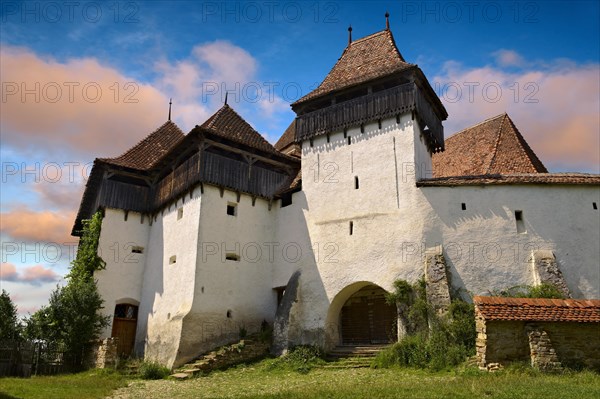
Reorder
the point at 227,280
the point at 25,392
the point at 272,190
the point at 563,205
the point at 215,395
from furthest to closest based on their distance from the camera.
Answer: the point at 272,190
the point at 227,280
the point at 563,205
the point at 25,392
the point at 215,395

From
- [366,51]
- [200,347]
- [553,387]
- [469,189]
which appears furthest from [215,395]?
[366,51]

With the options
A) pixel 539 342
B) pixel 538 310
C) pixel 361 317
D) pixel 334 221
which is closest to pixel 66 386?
pixel 361 317

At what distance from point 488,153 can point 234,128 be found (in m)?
10.6

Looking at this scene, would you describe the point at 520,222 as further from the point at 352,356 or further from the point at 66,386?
the point at 66,386

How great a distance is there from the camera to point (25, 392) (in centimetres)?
1241

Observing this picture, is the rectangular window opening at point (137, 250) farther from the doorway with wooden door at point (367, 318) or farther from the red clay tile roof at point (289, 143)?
the doorway with wooden door at point (367, 318)

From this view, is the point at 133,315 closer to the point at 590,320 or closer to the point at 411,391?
the point at 411,391

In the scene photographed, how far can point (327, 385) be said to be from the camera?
11.7m

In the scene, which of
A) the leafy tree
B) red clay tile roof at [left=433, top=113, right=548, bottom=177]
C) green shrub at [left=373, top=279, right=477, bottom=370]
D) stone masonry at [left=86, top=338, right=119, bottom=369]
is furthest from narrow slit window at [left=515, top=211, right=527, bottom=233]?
the leafy tree

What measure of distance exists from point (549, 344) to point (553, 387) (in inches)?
90.2

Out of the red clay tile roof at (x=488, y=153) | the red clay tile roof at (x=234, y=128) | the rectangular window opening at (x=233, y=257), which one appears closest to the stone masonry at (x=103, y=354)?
the rectangular window opening at (x=233, y=257)

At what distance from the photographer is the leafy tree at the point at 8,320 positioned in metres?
19.0

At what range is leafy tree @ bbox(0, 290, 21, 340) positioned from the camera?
749 inches

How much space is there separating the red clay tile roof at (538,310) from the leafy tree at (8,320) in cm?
1690
